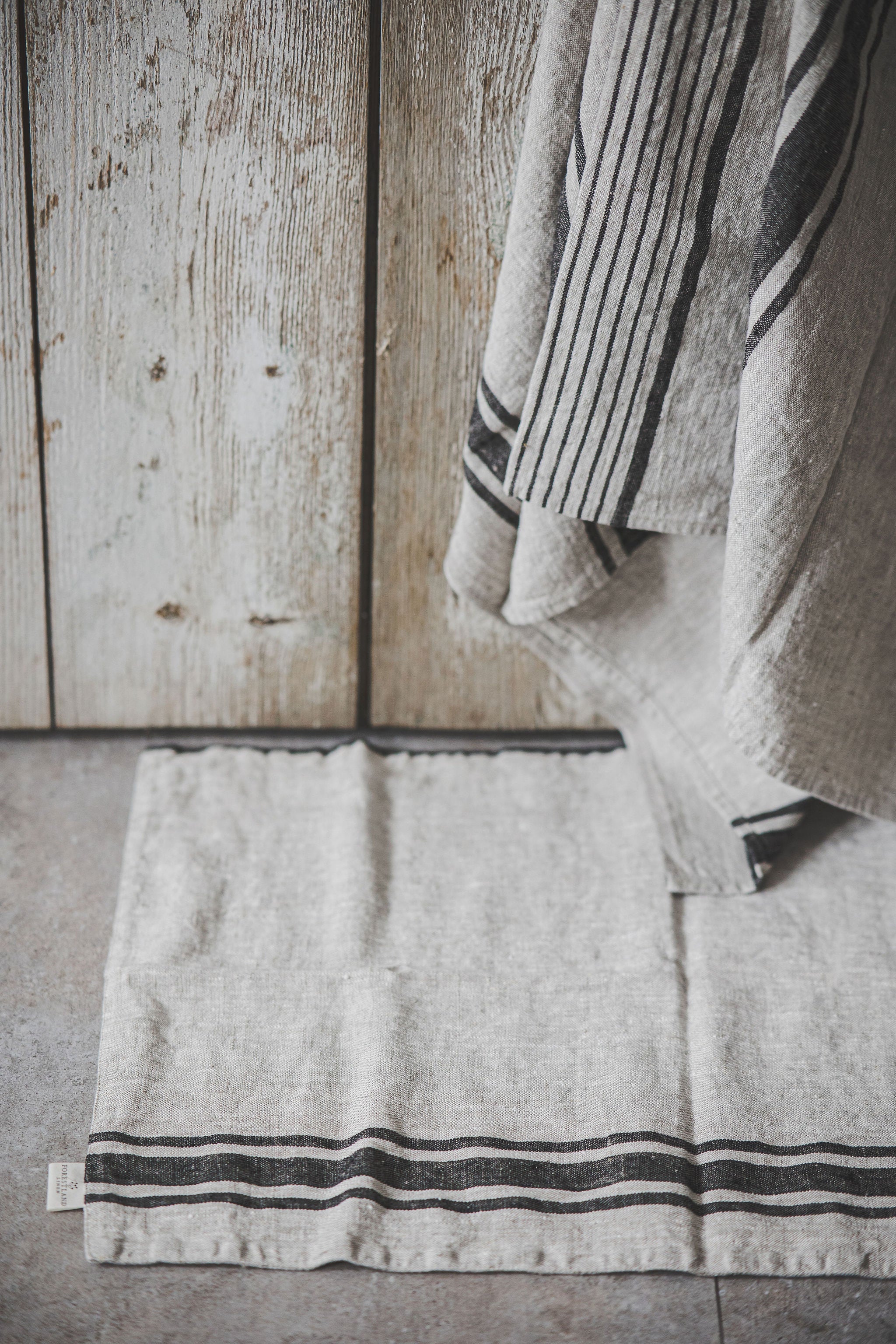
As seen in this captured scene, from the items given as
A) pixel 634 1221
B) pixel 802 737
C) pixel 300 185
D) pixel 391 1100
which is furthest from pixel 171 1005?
pixel 300 185

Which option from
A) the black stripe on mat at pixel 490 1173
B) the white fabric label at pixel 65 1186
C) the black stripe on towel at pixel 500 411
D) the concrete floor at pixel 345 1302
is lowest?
the concrete floor at pixel 345 1302

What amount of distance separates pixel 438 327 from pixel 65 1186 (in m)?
0.67

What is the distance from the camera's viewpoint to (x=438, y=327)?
33.8 inches

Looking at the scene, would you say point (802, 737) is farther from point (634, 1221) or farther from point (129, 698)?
point (129, 698)

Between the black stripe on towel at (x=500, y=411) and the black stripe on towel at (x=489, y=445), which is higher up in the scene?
the black stripe on towel at (x=500, y=411)

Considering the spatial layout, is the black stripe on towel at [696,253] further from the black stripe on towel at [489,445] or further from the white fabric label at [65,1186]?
the white fabric label at [65,1186]

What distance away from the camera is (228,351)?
0.86 meters

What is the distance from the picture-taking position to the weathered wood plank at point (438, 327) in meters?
0.77

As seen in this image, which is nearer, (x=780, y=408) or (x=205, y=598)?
(x=780, y=408)

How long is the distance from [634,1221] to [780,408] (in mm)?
505

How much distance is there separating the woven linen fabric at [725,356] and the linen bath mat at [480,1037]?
0.33ft

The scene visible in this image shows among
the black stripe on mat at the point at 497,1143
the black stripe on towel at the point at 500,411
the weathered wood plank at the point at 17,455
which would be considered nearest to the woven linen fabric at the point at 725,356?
the black stripe on towel at the point at 500,411

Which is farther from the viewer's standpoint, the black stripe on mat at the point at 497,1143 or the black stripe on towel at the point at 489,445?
the black stripe on towel at the point at 489,445

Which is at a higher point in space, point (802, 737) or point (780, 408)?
point (780, 408)
